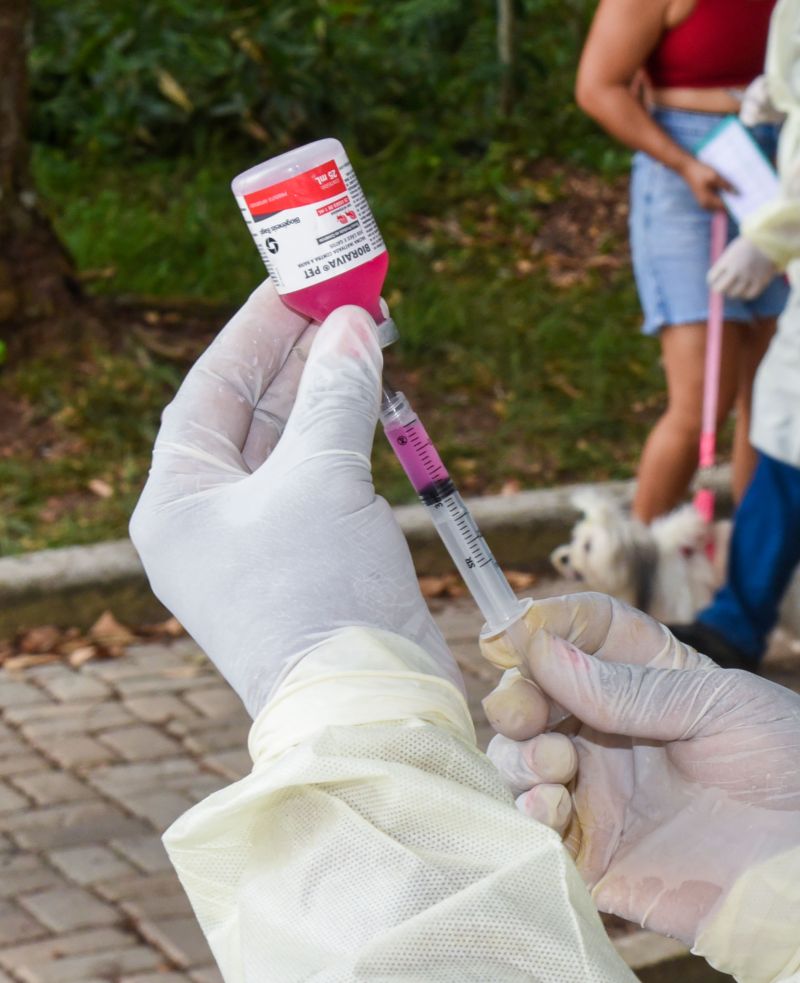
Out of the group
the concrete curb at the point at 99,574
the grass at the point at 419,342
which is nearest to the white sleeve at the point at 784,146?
the concrete curb at the point at 99,574

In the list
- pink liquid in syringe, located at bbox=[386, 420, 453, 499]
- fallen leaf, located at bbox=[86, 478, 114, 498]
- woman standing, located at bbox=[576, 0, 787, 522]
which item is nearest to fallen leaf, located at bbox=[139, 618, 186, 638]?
fallen leaf, located at bbox=[86, 478, 114, 498]

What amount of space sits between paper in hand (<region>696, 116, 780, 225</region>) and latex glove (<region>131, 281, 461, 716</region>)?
267cm

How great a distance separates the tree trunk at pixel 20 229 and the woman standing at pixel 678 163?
2.34 metres

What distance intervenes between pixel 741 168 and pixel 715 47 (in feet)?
1.20

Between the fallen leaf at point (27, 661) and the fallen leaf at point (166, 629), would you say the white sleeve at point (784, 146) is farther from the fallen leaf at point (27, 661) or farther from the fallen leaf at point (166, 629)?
the fallen leaf at point (27, 661)

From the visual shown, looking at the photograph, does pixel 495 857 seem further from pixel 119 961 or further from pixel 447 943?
pixel 119 961

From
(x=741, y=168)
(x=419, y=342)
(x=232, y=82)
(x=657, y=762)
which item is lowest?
(x=419, y=342)

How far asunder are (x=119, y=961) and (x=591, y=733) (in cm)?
153

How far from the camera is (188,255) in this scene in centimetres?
704

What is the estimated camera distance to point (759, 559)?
4.03m

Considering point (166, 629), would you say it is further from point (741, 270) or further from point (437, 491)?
point (437, 491)

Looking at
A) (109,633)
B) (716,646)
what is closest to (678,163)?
(716,646)

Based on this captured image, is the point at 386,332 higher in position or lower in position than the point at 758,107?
higher

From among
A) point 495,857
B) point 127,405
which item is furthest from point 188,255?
point 495,857
